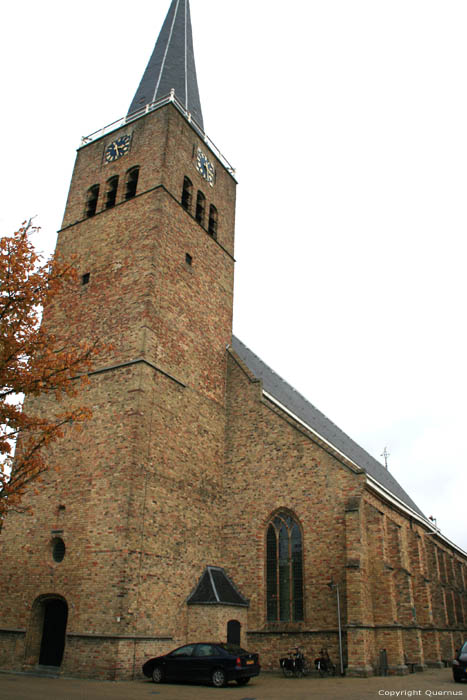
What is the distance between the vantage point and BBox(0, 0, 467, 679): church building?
16.1 m

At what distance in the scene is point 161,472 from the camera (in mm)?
17797

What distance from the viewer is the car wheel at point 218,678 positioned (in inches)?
531

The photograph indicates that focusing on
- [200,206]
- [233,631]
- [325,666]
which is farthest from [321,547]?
[200,206]

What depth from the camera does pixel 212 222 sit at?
2588 cm

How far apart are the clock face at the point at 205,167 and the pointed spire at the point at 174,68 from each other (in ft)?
10.4

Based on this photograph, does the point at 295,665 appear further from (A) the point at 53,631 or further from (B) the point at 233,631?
(A) the point at 53,631

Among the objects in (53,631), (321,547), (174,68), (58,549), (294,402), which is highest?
(174,68)

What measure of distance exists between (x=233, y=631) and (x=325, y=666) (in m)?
3.25

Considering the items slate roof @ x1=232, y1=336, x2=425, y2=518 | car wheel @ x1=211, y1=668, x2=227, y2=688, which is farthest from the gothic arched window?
slate roof @ x1=232, y1=336, x2=425, y2=518

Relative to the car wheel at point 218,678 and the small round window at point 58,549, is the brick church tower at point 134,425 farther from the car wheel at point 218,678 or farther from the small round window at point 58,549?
the car wheel at point 218,678

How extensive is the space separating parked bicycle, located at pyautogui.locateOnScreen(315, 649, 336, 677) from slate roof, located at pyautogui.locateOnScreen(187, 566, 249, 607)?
Result: 3.33 m

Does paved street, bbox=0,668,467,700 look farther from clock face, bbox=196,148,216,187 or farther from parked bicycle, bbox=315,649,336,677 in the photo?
clock face, bbox=196,148,216,187

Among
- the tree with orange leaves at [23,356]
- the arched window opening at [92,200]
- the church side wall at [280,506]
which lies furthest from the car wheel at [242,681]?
the arched window opening at [92,200]

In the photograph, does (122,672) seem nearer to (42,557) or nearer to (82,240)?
(42,557)
